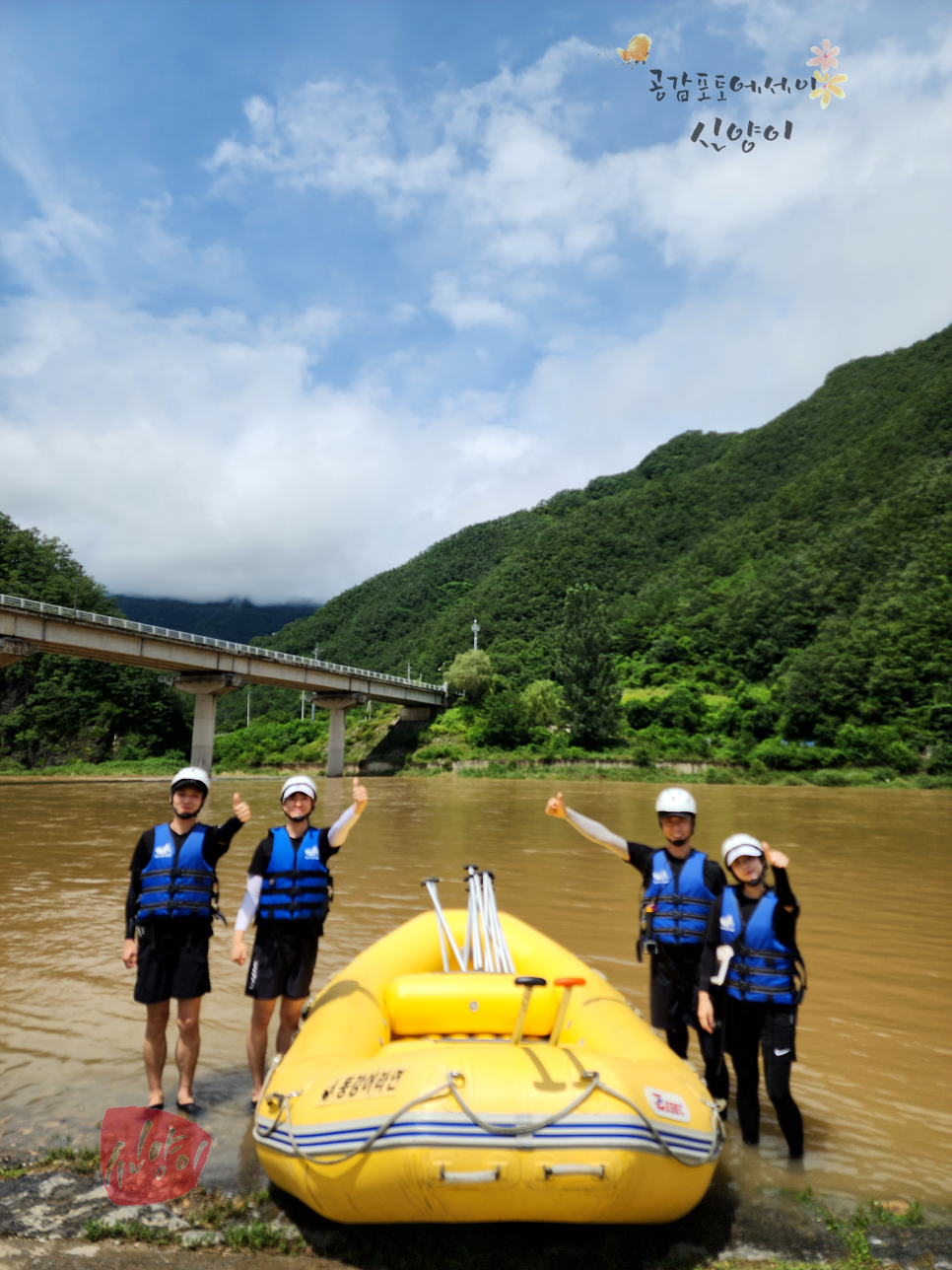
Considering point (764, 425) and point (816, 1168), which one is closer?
point (816, 1168)

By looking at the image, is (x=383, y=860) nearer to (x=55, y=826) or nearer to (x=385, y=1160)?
(x=55, y=826)

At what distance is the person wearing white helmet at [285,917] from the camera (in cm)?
407

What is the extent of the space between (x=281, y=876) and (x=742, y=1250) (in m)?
2.59

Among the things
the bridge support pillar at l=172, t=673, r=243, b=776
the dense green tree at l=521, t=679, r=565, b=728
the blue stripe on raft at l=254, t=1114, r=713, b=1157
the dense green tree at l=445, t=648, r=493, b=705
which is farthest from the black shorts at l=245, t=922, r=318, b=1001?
the dense green tree at l=445, t=648, r=493, b=705

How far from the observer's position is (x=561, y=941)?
7574 millimetres

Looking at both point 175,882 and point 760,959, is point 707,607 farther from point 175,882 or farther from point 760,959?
point 175,882

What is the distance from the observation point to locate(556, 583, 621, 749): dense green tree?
48.2m

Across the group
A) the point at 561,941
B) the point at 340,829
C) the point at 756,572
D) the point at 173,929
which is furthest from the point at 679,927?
the point at 756,572

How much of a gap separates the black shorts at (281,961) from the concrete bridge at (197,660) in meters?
29.5

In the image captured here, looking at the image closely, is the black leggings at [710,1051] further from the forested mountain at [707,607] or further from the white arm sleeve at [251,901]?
the forested mountain at [707,607]

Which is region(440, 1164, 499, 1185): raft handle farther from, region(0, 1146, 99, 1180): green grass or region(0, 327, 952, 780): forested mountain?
region(0, 327, 952, 780): forested mountain

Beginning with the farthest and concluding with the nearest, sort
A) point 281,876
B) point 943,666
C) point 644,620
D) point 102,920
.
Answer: point 644,620
point 943,666
point 102,920
point 281,876

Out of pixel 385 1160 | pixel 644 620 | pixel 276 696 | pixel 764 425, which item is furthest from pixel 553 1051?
pixel 764 425

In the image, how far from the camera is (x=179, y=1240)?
9.85ft
